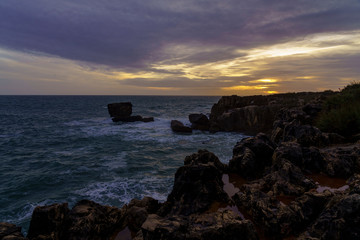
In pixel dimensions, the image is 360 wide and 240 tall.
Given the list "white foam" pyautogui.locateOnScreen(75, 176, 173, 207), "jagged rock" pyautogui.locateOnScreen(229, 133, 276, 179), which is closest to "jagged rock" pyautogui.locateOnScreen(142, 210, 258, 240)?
"jagged rock" pyautogui.locateOnScreen(229, 133, 276, 179)

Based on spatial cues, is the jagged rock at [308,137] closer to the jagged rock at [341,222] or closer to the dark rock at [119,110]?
the jagged rock at [341,222]

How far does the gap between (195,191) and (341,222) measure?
12.5 feet

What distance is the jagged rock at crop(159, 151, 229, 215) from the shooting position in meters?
6.23

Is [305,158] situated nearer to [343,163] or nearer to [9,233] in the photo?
[343,163]

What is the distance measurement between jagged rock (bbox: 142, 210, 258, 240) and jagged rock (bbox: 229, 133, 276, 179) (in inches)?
187

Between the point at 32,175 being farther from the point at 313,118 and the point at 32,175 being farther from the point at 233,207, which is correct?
the point at 313,118

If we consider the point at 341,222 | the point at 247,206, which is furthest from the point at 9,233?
the point at 341,222

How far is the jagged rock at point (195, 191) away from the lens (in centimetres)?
623

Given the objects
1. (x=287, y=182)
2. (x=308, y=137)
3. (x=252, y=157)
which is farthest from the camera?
(x=308, y=137)

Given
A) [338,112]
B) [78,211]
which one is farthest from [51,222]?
[338,112]

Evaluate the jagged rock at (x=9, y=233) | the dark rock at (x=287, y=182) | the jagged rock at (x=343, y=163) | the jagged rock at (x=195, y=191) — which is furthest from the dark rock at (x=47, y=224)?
the jagged rock at (x=343, y=163)

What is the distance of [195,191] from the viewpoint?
658cm

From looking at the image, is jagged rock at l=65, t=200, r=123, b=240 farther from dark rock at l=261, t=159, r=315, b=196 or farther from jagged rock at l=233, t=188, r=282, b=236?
dark rock at l=261, t=159, r=315, b=196

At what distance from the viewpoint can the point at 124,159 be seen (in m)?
19.0
